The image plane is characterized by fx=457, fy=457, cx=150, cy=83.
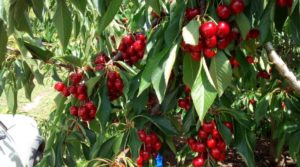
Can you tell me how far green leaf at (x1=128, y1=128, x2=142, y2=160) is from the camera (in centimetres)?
182

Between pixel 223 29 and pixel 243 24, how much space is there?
0.10 meters

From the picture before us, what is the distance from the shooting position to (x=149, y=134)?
1.94 m

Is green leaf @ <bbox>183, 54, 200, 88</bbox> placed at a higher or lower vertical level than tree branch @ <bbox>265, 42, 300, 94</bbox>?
higher

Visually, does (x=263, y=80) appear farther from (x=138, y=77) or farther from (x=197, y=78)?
(x=197, y=78)

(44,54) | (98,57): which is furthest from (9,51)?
(98,57)

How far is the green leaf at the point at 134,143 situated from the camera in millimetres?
1818

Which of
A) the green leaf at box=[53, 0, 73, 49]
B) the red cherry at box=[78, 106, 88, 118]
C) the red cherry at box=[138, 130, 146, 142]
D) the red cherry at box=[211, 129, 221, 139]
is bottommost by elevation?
the red cherry at box=[138, 130, 146, 142]

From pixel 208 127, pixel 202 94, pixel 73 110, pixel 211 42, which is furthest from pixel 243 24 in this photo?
pixel 73 110

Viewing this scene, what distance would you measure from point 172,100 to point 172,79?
12cm

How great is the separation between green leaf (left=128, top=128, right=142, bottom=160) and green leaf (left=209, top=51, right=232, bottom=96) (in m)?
0.65

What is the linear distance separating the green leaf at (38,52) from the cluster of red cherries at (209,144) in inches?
31.4

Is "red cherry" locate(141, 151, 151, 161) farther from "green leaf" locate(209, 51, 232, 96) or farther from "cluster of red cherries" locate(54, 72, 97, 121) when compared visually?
"green leaf" locate(209, 51, 232, 96)

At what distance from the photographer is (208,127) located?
1706 millimetres

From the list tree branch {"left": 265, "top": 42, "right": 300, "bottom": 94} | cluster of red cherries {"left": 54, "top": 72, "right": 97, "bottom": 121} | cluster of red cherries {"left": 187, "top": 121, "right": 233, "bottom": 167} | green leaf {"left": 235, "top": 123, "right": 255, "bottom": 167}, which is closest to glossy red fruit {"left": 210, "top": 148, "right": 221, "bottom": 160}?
cluster of red cherries {"left": 187, "top": 121, "right": 233, "bottom": 167}
